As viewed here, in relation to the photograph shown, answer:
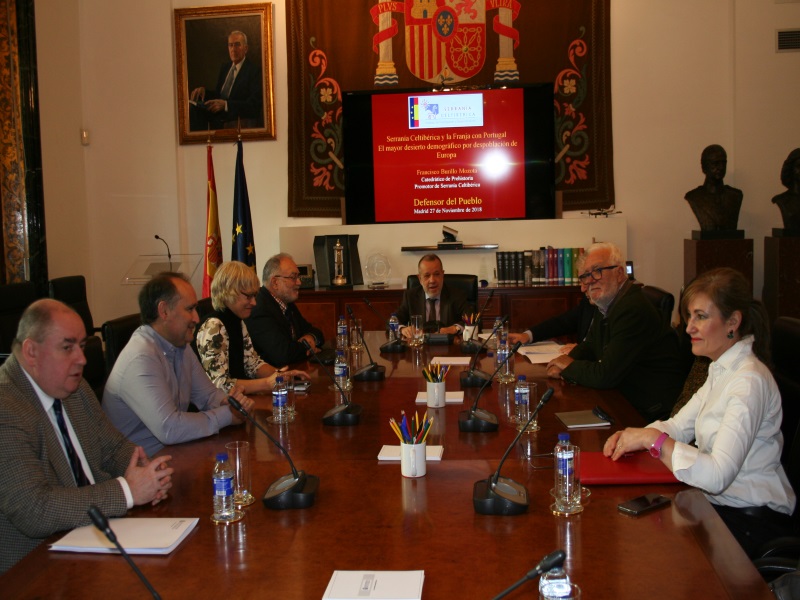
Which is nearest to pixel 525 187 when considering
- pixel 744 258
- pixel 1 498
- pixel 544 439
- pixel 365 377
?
pixel 744 258

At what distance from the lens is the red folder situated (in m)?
2.07

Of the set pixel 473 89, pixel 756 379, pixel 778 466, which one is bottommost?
pixel 778 466

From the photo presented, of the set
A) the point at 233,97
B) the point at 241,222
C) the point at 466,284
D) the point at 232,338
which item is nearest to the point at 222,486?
the point at 232,338

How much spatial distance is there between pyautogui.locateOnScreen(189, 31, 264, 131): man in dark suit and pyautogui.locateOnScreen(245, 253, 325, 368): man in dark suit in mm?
2943

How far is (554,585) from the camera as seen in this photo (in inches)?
55.4

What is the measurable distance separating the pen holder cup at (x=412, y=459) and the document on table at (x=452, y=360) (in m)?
1.65

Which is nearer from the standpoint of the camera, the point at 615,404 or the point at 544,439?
the point at 544,439

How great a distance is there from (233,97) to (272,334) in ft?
12.0

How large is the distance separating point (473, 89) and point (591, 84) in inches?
39.9

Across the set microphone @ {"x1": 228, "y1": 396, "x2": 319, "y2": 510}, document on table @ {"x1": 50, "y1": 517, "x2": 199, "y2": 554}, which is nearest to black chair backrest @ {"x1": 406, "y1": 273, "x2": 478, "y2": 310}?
microphone @ {"x1": 228, "y1": 396, "x2": 319, "y2": 510}

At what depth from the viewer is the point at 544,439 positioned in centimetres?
246

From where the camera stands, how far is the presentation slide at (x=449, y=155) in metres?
6.84

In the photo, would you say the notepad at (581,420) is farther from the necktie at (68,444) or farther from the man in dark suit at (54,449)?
the necktie at (68,444)

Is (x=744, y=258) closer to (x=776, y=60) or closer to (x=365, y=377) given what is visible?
(x=776, y=60)
